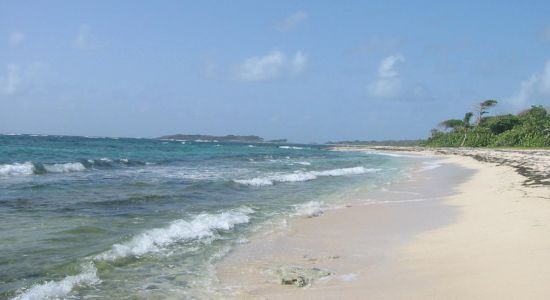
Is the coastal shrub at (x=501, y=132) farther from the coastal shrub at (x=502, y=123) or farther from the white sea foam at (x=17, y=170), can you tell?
the white sea foam at (x=17, y=170)

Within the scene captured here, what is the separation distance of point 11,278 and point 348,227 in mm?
6714

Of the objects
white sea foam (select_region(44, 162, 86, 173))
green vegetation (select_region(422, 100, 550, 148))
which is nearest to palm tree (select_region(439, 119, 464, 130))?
green vegetation (select_region(422, 100, 550, 148))

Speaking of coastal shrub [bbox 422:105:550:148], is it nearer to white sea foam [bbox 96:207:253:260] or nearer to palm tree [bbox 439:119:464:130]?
palm tree [bbox 439:119:464:130]

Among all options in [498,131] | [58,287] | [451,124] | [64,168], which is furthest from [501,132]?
[58,287]

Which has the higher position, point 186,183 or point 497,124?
point 497,124

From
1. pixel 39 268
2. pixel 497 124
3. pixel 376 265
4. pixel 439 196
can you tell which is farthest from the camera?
pixel 497 124

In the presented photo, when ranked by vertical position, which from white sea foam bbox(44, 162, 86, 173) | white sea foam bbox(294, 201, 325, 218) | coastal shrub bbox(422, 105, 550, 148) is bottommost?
white sea foam bbox(294, 201, 325, 218)

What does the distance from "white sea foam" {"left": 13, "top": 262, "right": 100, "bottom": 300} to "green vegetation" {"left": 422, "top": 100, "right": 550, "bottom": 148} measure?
213ft

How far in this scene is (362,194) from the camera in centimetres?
1702

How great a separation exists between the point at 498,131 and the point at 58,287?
293 ft

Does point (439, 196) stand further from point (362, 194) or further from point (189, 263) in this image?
point (189, 263)

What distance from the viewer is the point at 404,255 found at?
296 inches

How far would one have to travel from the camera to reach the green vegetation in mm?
64938

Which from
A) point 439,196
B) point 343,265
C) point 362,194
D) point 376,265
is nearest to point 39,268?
point 343,265
